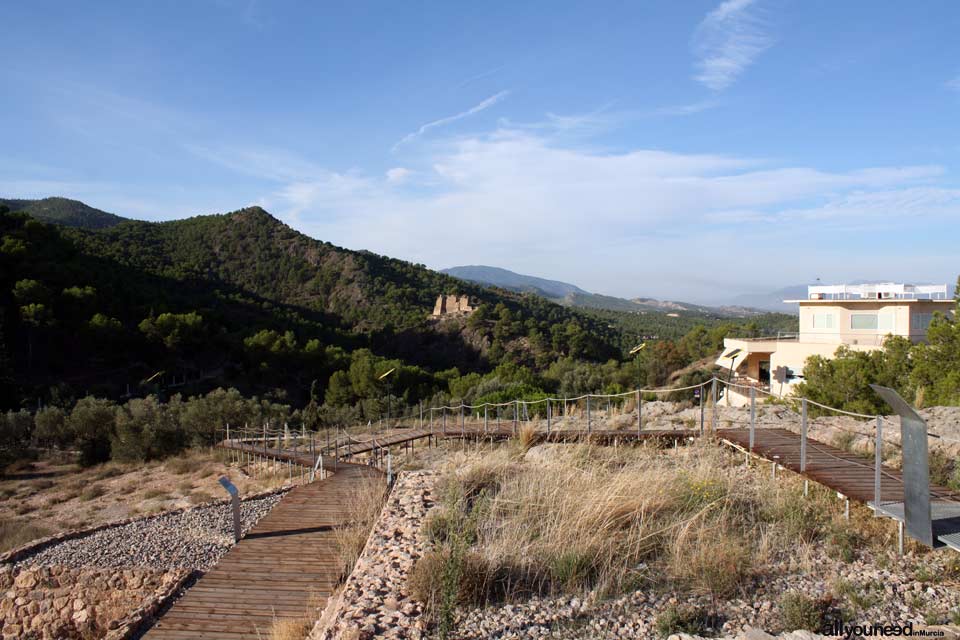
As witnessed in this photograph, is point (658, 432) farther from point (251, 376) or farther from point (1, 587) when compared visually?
point (251, 376)

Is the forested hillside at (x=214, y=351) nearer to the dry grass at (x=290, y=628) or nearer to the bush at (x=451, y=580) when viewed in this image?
the dry grass at (x=290, y=628)

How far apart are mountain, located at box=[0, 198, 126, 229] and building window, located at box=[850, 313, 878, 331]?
62.1m

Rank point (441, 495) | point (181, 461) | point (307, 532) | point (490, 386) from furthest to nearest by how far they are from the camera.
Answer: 1. point (490, 386)
2. point (181, 461)
3. point (307, 532)
4. point (441, 495)

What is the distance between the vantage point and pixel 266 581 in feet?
16.6

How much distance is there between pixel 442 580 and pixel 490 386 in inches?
815

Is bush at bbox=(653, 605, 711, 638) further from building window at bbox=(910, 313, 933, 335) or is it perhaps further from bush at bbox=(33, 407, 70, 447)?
building window at bbox=(910, 313, 933, 335)

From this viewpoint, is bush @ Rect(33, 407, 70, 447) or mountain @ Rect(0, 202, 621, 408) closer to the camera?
bush @ Rect(33, 407, 70, 447)

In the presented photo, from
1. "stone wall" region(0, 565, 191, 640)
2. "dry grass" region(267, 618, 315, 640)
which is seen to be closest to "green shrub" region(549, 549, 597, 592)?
"dry grass" region(267, 618, 315, 640)

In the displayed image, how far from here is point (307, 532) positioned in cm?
626

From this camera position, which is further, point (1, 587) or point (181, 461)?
point (181, 461)

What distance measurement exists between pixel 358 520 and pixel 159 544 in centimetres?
407

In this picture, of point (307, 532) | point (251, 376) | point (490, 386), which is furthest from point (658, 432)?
point (251, 376)

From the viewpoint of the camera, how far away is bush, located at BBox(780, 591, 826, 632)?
3162mm

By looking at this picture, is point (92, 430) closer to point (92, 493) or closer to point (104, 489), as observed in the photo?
point (104, 489)
